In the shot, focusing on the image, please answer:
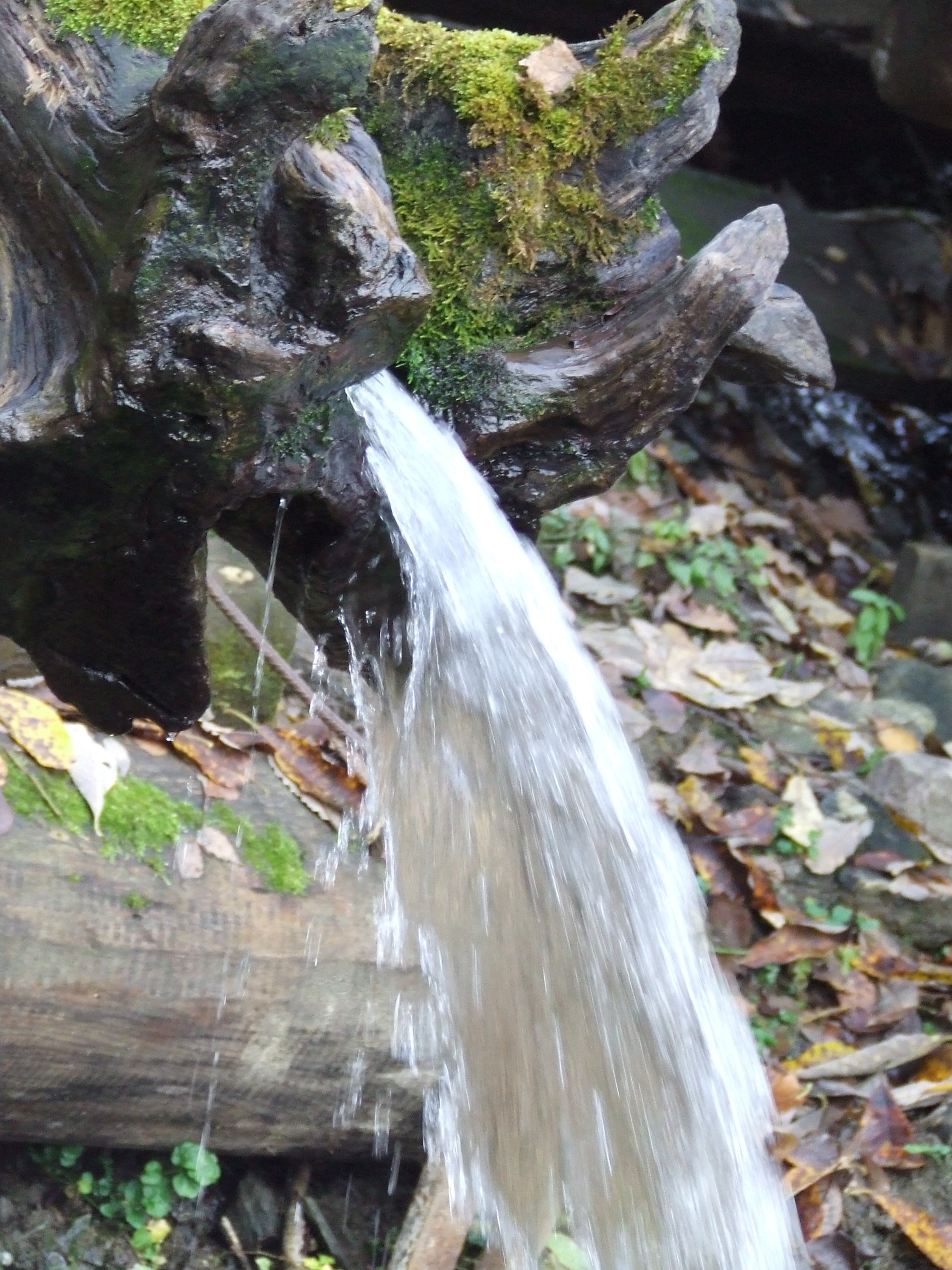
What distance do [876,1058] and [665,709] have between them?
55.1 inches

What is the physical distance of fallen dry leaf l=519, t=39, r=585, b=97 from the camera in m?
1.69

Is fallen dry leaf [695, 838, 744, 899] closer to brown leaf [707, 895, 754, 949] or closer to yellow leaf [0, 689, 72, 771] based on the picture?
brown leaf [707, 895, 754, 949]

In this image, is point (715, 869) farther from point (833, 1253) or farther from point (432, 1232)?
point (432, 1232)

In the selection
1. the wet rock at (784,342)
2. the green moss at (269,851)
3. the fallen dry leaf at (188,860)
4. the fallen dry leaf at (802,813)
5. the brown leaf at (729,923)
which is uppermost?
the wet rock at (784,342)

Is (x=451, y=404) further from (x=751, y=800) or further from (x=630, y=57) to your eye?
(x=751, y=800)

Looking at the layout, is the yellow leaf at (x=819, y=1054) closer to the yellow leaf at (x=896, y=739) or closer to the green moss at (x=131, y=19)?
the yellow leaf at (x=896, y=739)

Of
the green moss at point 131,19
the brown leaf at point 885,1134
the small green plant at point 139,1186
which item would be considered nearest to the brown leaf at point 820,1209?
the brown leaf at point 885,1134

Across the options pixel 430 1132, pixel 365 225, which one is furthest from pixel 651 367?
pixel 430 1132

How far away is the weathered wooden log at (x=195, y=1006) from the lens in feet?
8.40

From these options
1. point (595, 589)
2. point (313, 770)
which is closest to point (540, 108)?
point (313, 770)

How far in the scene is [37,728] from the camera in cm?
285

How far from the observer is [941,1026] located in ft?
12.8

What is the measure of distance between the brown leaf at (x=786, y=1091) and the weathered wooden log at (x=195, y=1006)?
1.09 meters

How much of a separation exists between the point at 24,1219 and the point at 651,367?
8.39ft
